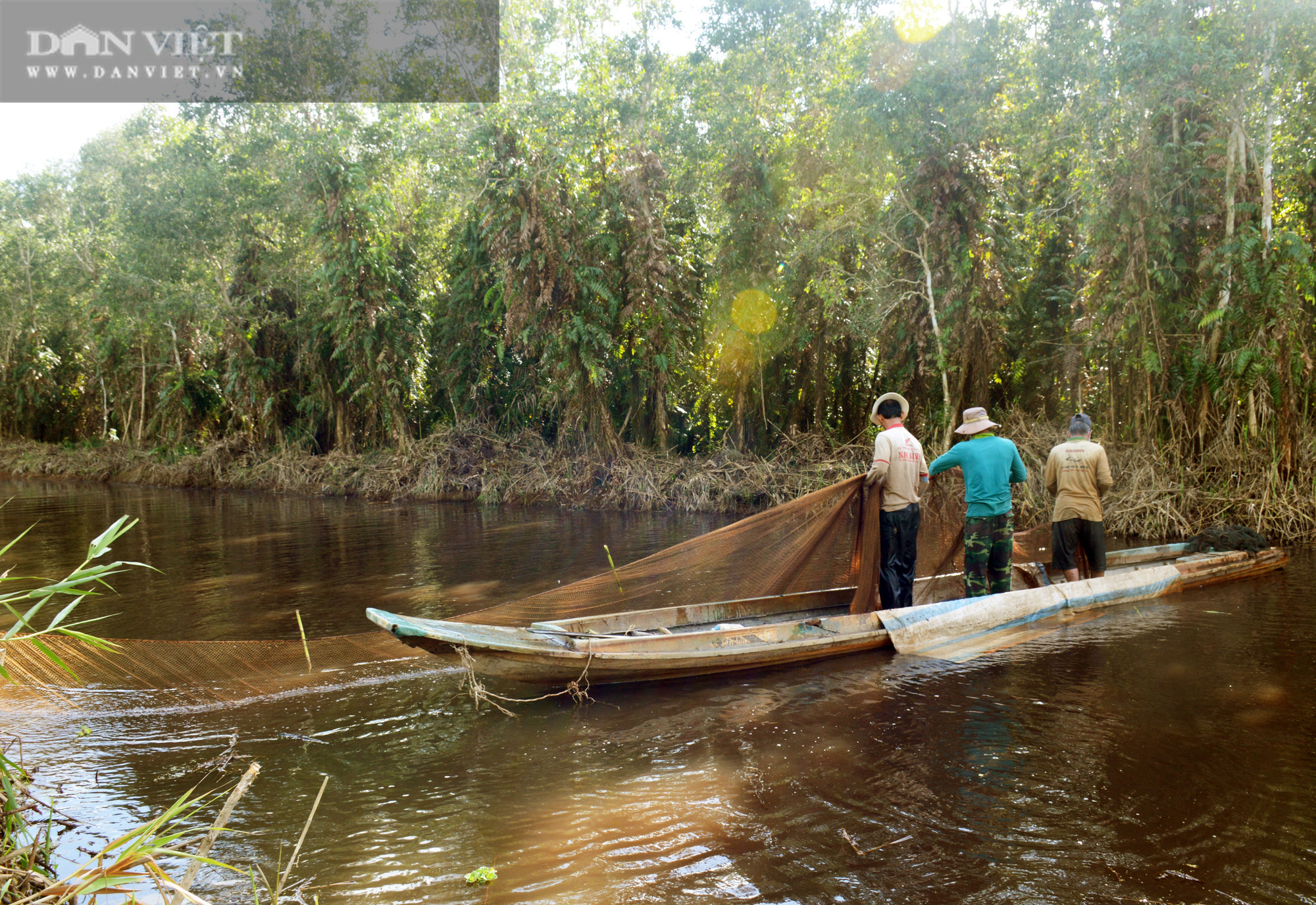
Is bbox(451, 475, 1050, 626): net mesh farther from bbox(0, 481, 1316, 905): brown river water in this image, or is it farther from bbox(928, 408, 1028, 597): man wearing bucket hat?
bbox(0, 481, 1316, 905): brown river water

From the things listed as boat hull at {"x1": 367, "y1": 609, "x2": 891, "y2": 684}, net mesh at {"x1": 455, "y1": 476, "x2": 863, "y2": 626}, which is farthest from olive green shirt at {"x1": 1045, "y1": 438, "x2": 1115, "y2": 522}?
boat hull at {"x1": 367, "y1": 609, "x2": 891, "y2": 684}

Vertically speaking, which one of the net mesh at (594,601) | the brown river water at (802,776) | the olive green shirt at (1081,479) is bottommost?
the brown river water at (802,776)

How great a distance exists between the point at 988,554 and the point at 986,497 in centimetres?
50

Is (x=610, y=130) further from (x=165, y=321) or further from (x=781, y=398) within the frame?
(x=165, y=321)

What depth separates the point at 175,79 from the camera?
1978 cm

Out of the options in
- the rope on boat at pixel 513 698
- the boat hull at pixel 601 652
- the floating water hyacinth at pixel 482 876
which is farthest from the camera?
the rope on boat at pixel 513 698

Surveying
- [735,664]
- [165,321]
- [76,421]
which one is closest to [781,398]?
[735,664]

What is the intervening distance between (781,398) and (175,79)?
1665 cm

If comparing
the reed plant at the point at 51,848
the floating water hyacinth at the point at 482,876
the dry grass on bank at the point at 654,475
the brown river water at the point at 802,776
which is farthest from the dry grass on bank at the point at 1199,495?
the reed plant at the point at 51,848

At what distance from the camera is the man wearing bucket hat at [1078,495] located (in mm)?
7086

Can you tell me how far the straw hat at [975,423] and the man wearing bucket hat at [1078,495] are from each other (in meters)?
1.06

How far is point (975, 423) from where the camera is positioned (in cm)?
A: 653

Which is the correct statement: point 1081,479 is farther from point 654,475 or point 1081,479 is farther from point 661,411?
point 661,411

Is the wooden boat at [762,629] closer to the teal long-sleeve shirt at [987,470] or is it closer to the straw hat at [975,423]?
the teal long-sleeve shirt at [987,470]
